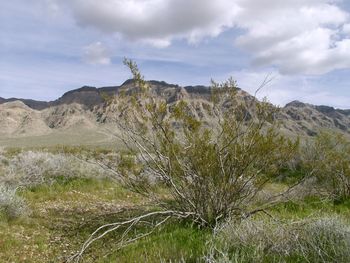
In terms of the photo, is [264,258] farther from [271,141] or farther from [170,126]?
[170,126]

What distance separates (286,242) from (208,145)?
2.43m

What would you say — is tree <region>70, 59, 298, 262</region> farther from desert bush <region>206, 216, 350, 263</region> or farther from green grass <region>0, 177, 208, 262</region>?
desert bush <region>206, 216, 350, 263</region>

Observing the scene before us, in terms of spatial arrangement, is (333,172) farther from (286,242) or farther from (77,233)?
(77,233)

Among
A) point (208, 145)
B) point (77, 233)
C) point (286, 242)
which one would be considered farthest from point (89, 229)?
point (286, 242)

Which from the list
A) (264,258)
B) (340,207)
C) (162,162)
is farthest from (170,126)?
(340,207)

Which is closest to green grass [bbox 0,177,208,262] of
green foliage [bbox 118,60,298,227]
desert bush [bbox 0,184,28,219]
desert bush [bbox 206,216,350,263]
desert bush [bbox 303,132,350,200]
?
desert bush [bbox 0,184,28,219]

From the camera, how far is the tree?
7.64m

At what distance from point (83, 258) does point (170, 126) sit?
276 centimetres

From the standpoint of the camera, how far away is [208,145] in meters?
7.57

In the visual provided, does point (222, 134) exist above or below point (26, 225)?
above

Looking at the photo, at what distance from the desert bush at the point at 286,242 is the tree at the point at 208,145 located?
1437 millimetres

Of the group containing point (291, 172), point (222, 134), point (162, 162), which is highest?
point (222, 134)

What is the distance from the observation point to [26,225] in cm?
847

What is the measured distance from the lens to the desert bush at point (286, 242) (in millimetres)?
5066
